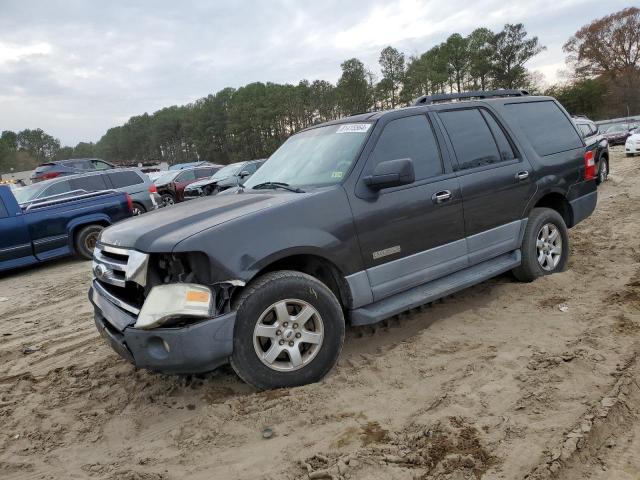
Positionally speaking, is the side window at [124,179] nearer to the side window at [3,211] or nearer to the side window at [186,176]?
the side window at [3,211]

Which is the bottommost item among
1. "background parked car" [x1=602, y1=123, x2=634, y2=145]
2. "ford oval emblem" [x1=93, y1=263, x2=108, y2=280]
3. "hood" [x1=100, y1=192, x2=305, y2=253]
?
"background parked car" [x1=602, y1=123, x2=634, y2=145]

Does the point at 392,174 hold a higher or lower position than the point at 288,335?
higher

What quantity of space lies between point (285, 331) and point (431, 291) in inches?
55.1

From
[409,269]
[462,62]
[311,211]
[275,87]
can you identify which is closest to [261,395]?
[311,211]

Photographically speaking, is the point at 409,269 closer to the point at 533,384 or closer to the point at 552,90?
the point at 533,384

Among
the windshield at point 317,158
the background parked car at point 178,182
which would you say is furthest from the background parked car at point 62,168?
the windshield at point 317,158

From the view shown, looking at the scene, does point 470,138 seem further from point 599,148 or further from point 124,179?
point 124,179

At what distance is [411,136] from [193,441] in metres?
2.87

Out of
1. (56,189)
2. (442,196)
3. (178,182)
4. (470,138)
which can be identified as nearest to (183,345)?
(442,196)

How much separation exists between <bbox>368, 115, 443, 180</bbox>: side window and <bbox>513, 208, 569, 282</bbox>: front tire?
1.40m

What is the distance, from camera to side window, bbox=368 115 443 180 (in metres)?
3.93

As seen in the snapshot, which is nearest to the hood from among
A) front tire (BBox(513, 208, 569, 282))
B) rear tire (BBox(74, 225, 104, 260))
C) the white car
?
front tire (BBox(513, 208, 569, 282))

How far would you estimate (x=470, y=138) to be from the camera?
4488 millimetres

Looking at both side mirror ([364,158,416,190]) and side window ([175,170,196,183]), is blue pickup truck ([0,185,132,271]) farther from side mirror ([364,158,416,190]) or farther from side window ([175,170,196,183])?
side window ([175,170,196,183])
